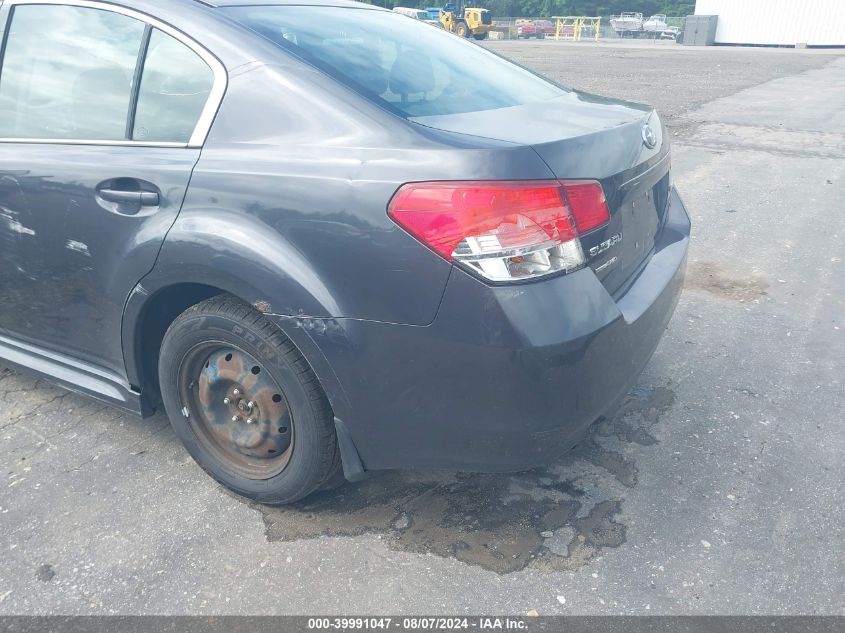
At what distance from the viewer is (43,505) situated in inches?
106

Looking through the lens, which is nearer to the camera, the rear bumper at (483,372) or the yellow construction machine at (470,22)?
the rear bumper at (483,372)

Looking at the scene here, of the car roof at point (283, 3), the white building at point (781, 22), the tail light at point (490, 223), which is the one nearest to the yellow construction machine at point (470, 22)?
the white building at point (781, 22)

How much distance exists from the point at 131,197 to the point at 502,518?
5.56ft

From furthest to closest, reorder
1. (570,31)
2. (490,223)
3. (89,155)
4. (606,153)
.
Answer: (570,31), (89,155), (606,153), (490,223)

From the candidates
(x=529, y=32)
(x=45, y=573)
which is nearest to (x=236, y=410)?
(x=45, y=573)

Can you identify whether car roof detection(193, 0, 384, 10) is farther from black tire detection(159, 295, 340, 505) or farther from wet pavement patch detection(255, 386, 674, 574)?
wet pavement patch detection(255, 386, 674, 574)

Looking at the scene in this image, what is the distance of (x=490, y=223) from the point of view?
1990 millimetres

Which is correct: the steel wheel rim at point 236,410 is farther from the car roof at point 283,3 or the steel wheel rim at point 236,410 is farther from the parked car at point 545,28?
the parked car at point 545,28

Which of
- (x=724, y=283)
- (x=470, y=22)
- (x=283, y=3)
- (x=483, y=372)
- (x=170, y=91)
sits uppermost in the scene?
(x=283, y=3)

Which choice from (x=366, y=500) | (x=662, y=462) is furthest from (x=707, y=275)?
(x=366, y=500)

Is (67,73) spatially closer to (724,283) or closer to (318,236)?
(318,236)

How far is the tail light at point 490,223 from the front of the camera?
1.99m

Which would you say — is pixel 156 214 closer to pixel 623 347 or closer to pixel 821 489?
pixel 623 347

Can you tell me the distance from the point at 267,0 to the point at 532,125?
1184mm
